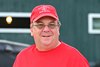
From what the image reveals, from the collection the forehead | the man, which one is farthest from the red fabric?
the forehead

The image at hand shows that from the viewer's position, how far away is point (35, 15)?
2797mm

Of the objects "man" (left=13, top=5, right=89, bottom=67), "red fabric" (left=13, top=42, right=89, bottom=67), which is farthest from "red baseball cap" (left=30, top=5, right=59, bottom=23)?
"red fabric" (left=13, top=42, right=89, bottom=67)

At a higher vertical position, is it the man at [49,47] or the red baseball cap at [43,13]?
the red baseball cap at [43,13]

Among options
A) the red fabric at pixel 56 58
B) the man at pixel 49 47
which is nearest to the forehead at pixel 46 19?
the man at pixel 49 47

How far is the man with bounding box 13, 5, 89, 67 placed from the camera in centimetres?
273

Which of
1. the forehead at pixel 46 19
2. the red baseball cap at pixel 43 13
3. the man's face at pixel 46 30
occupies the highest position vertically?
the red baseball cap at pixel 43 13

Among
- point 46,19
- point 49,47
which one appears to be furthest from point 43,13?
point 49,47

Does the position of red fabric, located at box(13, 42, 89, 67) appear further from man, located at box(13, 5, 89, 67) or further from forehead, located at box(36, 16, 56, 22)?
forehead, located at box(36, 16, 56, 22)

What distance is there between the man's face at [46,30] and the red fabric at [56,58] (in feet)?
0.26

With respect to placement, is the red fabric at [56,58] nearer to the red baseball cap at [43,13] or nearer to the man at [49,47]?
the man at [49,47]

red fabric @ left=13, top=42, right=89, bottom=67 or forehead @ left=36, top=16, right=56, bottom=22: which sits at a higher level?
forehead @ left=36, top=16, right=56, bottom=22

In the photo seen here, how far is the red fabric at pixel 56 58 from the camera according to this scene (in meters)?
2.72

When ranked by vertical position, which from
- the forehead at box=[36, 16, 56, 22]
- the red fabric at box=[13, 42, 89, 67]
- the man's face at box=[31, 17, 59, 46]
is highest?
the forehead at box=[36, 16, 56, 22]

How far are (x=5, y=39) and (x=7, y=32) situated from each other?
0.13 meters
